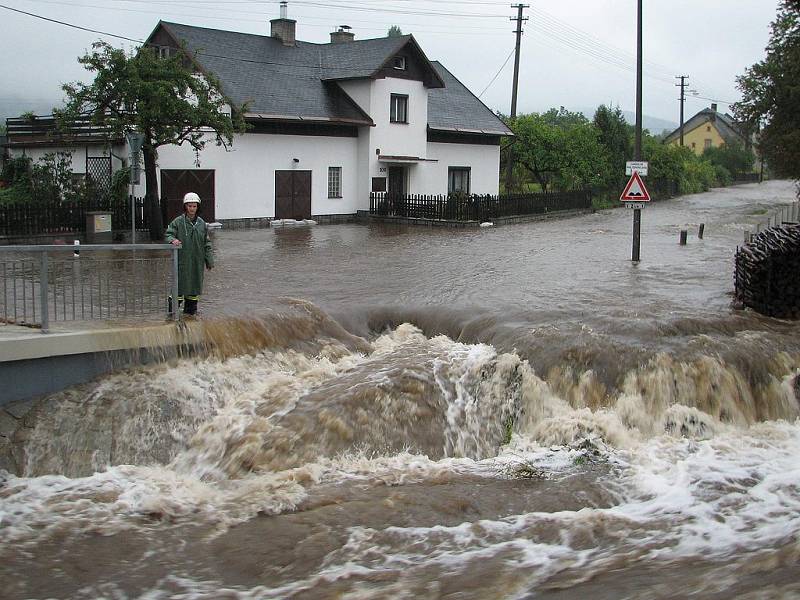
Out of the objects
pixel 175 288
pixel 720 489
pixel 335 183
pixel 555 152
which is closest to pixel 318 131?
pixel 335 183

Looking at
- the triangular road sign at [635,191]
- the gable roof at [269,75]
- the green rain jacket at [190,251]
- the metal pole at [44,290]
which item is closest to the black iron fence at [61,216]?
the gable roof at [269,75]

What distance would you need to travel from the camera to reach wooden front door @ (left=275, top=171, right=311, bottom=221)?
32.0 meters

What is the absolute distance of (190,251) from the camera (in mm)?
11758

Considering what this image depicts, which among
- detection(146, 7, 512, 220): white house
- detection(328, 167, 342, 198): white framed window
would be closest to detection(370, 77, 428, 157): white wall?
detection(146, 7, 512, 220): white house

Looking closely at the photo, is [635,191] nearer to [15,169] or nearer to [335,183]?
[335,183]

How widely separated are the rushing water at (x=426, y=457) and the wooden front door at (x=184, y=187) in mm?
12918

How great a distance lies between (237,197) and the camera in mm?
30547

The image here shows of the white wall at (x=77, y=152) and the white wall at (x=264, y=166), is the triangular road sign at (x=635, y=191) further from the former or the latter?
the white wall at (x=77, y=152)

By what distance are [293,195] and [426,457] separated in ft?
76.0

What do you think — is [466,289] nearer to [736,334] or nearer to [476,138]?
[736,334]

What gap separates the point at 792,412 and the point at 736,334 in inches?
73.7

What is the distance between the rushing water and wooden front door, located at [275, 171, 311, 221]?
16366 mm

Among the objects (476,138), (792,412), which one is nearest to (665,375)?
(792,412)

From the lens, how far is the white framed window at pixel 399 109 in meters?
35.3
